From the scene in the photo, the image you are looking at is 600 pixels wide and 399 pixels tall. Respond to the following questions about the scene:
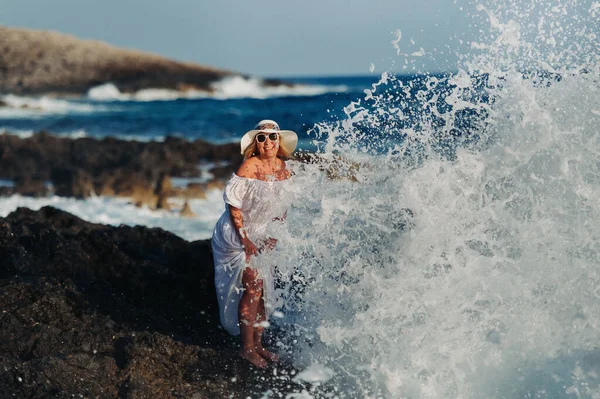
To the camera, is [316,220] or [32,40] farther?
[32,40]

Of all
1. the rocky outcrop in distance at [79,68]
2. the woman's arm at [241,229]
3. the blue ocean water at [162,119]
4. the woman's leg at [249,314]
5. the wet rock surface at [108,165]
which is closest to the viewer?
the woman's arm at [241,229]

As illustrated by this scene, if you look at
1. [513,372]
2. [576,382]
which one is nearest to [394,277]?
[513,372]

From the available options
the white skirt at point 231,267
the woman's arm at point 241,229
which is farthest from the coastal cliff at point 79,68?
the woman's arm at point 241,229

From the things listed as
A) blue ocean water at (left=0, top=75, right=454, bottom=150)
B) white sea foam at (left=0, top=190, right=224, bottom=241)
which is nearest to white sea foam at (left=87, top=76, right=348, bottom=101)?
blue ocean water at (left=0, top=75, right=454, bottom=150)

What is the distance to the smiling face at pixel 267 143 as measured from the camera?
4980 mm

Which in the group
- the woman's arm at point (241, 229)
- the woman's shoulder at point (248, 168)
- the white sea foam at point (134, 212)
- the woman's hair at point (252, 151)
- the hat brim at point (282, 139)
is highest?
the hat brim at point (282, 139)

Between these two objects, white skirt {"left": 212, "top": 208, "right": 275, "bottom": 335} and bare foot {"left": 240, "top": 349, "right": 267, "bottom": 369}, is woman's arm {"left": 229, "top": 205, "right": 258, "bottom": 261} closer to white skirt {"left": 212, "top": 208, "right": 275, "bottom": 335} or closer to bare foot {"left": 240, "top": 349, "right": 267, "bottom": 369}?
white skirt {"left": 212, "top": 208, "right": 275, "bottom": 335}

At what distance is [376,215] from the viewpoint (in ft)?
16.8

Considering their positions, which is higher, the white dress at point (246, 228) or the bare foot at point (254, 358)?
the white dress at point (246, 228)

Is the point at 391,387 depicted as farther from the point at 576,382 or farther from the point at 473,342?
the point at 576,382

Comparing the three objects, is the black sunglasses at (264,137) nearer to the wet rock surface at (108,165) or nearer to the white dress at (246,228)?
the white dress at (246,228)

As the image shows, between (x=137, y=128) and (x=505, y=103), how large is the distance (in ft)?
84.2

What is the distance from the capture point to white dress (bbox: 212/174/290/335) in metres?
4.92

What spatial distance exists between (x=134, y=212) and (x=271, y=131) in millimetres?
7653
